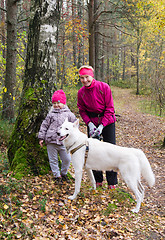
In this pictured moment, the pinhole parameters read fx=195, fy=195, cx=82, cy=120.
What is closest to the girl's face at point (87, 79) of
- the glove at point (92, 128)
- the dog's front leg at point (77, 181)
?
the glove at point (92, 128)

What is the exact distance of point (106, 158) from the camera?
12.2 feet

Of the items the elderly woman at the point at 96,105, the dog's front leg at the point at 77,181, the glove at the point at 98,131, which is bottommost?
the dog's front leg at the point at 77,181

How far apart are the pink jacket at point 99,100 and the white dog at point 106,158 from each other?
2.01 ft

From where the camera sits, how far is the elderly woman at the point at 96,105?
3.95 meters

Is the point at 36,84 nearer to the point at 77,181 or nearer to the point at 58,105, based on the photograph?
the point at 58,105

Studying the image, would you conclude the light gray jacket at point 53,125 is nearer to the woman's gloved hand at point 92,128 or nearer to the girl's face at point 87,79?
the woman's gloved hand at point 92,128

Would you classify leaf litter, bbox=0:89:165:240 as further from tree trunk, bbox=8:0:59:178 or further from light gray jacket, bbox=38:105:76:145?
light gray jacket, bbox=38:105:76:145

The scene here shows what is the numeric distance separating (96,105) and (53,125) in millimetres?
991

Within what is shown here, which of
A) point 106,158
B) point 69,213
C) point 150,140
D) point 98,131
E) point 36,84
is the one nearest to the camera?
point 69,213

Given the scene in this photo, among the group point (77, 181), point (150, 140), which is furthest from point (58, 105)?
point (150, 140)

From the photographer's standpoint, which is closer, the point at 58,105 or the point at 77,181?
the point at 77,181

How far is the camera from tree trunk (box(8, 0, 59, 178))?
4.31 m

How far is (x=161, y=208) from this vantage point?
15.0 ft

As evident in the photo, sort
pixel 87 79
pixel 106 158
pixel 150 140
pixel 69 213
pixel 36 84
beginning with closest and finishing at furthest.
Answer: pixel 69 213 → pixel 106 158 → pixel 87 79 → pixel 36 84 → pixel 150 140
